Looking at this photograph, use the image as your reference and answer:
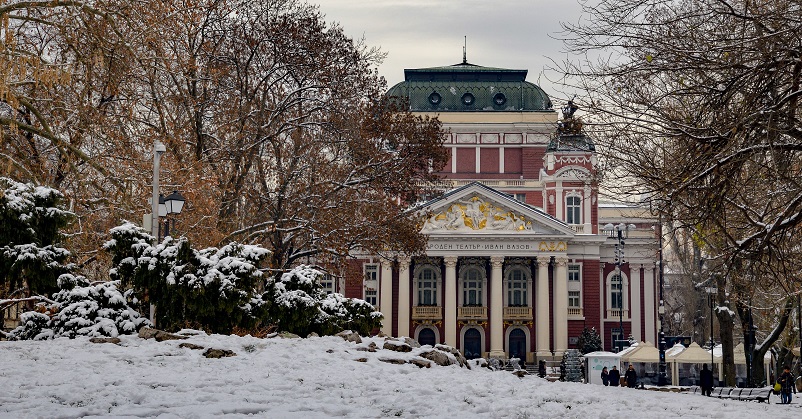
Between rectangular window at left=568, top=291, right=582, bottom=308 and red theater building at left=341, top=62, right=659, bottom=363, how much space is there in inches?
3.5

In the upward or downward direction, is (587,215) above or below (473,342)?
above

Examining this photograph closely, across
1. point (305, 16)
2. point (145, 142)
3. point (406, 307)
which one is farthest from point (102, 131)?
point (406, 307)

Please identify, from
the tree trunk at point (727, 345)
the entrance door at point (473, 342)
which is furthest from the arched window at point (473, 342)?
the tree trunk at point (727, 345)

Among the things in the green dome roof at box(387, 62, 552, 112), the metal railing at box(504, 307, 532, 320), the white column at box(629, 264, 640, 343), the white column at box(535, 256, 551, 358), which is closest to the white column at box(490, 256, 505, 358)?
the metal railing at box(504, 307, 532, 320)

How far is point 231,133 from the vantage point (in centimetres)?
3419

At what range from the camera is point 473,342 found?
75.1 metres

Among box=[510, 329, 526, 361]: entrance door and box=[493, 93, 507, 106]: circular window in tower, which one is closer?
box=[510, 329, 526, 361]: entrance door

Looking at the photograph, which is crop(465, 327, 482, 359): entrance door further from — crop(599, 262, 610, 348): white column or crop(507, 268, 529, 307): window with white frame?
crop(599, 262, 610, 348): white column

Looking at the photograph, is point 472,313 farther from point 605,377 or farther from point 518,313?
point 605,377

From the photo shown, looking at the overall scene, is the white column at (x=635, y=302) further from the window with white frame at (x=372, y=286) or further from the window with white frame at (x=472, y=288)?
the window with white frame at (x=372, y=286)

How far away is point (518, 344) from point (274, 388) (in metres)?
60.6

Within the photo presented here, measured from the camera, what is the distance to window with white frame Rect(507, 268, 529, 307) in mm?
76375

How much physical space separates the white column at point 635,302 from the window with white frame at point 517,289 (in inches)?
296

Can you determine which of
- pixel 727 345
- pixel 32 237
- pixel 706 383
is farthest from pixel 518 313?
pixel 32 237
